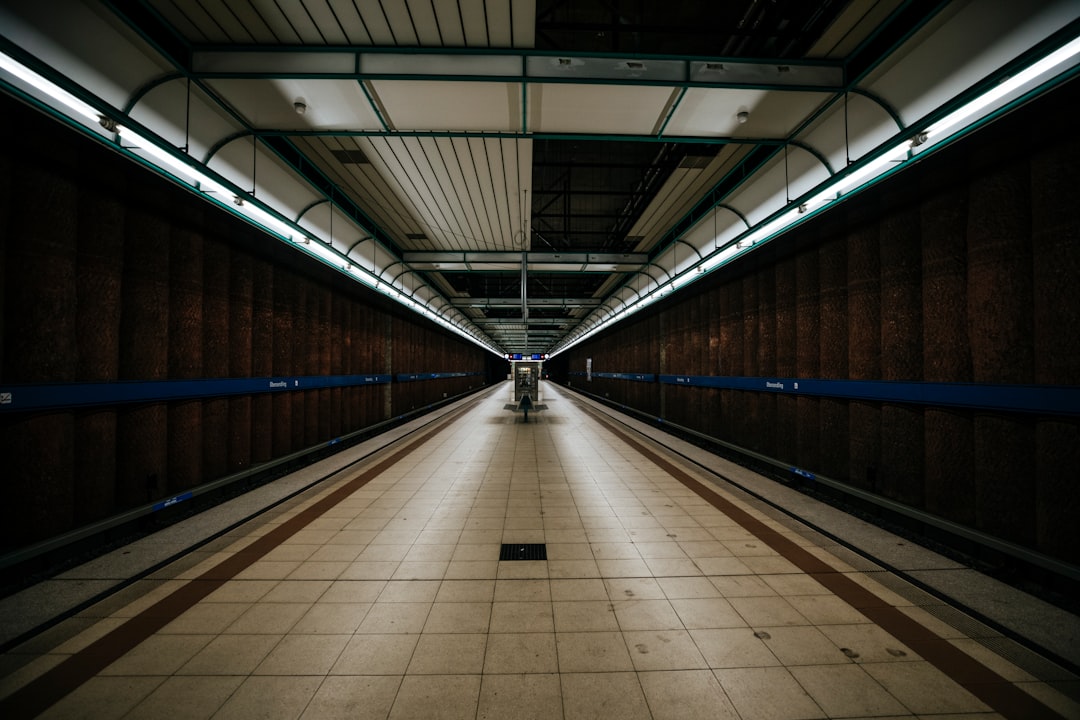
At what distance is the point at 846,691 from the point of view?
7.34 ft

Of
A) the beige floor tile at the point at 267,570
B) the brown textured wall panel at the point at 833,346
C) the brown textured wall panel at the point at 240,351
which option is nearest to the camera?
the beige floor tile at the point at 267,570

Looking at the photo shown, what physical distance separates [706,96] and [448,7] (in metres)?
2.65

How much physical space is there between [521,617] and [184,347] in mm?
4967

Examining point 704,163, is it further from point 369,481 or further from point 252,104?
point 369,481

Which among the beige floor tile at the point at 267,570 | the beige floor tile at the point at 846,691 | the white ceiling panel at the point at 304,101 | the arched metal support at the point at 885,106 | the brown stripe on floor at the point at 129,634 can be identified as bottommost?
the beige floor tile at the point at 846,691

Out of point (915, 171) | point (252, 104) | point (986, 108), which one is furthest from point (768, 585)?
point (252, 104)

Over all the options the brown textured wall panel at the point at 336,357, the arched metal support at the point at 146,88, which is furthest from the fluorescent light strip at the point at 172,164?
the brown textured wall panel at the point at 336,357

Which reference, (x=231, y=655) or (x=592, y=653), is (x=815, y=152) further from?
(x=231, y=655)

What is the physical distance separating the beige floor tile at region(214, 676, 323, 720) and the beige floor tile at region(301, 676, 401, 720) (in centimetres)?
6

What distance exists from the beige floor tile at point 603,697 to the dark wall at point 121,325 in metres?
4.48

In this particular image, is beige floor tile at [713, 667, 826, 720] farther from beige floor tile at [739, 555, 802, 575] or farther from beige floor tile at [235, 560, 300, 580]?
beige floor tile at [235, 560, 300, 580]

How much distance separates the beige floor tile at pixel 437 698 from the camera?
81.0 inches

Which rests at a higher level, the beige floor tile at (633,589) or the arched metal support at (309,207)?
the arched metal support at (309,207)

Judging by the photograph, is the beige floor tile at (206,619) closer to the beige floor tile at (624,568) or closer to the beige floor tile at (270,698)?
the beige floor tile at (270,698)
